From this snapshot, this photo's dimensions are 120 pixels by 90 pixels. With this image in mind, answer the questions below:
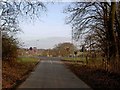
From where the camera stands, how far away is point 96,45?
37969 mm

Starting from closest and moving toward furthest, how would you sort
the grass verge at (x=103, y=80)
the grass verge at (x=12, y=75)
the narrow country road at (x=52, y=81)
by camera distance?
the grass verge at (x=103, y=80), the narrow country road at (x=52, y=81), the grass verge at (x=12, y=75)

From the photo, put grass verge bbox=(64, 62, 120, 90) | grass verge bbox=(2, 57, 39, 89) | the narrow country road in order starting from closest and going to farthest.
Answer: grass verge bbox=(64, 62, 120, 90) < the narrow country road < grass verge bbox=(2, 57, 39, 89)

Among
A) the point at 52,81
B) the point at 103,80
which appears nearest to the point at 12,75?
the point at 52,81

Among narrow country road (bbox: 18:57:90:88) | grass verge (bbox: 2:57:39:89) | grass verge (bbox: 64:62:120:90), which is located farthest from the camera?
grass verge (bbox: 2:57:39:89)

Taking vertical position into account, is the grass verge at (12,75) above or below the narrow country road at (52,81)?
above

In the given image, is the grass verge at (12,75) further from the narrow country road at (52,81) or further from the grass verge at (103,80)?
the grass verge at (103,80)

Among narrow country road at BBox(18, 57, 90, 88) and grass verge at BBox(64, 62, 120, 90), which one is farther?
narrow country road at BBox(18, 57, 90, 88)

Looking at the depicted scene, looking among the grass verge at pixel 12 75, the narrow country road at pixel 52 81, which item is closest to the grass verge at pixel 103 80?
the narrow country road at pixel 52 81

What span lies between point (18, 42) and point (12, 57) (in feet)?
7.74

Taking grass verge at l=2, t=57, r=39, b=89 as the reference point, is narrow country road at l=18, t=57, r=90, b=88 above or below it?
below

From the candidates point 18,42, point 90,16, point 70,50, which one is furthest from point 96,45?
point 70,50

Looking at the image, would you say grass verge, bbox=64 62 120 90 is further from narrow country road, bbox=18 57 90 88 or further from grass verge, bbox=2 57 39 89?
grass verge, bbox=2 57 39 89

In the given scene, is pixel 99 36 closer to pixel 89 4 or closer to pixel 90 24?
pixel 90 24

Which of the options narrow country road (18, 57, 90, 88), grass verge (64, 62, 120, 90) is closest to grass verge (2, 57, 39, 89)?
narrow country road (18, 57, 90, 88)
